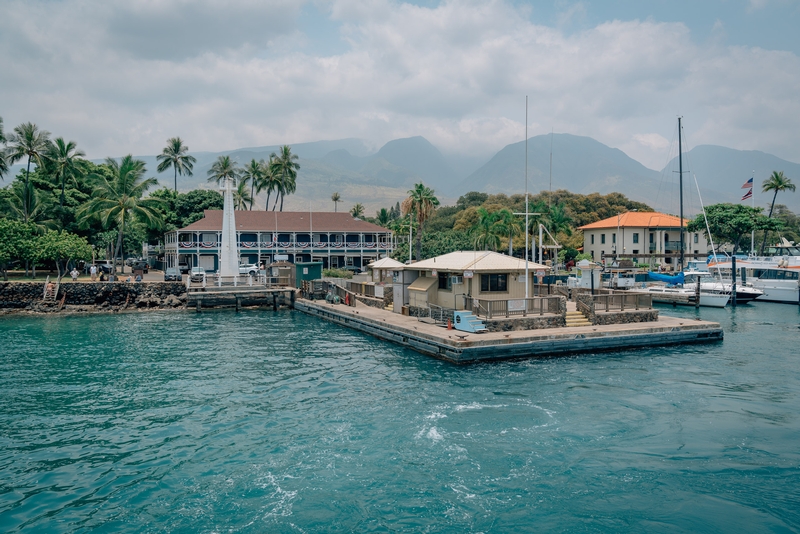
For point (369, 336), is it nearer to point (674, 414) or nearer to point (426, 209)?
point (674, 414)

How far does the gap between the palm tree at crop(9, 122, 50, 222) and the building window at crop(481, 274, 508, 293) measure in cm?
5128

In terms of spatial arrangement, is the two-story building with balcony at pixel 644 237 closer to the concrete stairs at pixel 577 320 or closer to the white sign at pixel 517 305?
the concrete stairs at pixel 577 320

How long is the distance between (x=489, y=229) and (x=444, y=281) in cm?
3211

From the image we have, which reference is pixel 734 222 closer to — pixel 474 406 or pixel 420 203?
pixel 420 203

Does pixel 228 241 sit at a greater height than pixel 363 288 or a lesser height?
greater

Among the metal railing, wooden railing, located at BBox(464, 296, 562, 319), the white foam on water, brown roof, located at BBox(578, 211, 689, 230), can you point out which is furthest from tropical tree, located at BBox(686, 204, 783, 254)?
the white foam on water

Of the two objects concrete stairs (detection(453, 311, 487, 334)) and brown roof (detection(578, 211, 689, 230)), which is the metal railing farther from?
brown roof (detection(578, 211, 689, 230))

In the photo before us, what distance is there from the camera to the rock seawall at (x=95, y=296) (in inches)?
1553

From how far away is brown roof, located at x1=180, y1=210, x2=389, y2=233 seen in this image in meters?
61.0

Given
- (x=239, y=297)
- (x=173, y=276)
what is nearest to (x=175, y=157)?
(x=173, y=276)

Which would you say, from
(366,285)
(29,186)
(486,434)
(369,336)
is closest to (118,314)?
(366,285)

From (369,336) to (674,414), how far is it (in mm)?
16107

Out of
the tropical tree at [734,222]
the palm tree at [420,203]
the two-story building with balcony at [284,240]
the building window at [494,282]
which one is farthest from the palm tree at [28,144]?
the tropical tree at [734,222]

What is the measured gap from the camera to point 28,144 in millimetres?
55438
